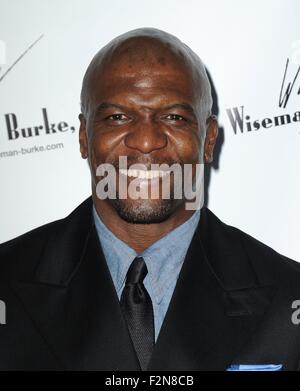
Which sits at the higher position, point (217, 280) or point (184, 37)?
point (184, 37)

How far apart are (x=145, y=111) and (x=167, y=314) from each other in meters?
0.42

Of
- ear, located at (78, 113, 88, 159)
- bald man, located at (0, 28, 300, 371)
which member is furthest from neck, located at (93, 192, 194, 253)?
ear, located at (78, 113, 88, 159)

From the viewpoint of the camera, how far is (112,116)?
4.40 ft


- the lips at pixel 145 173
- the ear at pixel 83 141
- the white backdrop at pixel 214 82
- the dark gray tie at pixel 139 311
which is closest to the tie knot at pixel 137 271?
the dark gray tie at pixel 139 311

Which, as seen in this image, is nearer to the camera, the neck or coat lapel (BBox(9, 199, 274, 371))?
coat lapel (BBox(9, 199, 274, 371))

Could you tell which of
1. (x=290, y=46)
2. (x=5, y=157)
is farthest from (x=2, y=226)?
(x=290, y=46)

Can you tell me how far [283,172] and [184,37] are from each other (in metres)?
0.43

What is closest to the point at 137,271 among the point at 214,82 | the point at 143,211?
the point at 143,211

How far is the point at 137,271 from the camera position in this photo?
1.32 m

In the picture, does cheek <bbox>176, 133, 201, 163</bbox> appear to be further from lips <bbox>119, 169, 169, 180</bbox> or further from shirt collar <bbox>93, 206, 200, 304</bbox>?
shirt collar <bbox>93, 206, 200, 304</bbox>

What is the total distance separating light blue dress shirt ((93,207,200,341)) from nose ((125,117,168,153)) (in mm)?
207

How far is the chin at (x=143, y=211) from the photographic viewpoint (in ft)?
4.37

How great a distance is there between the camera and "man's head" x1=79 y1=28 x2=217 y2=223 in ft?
4.31

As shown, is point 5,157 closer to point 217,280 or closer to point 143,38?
point 143,38
